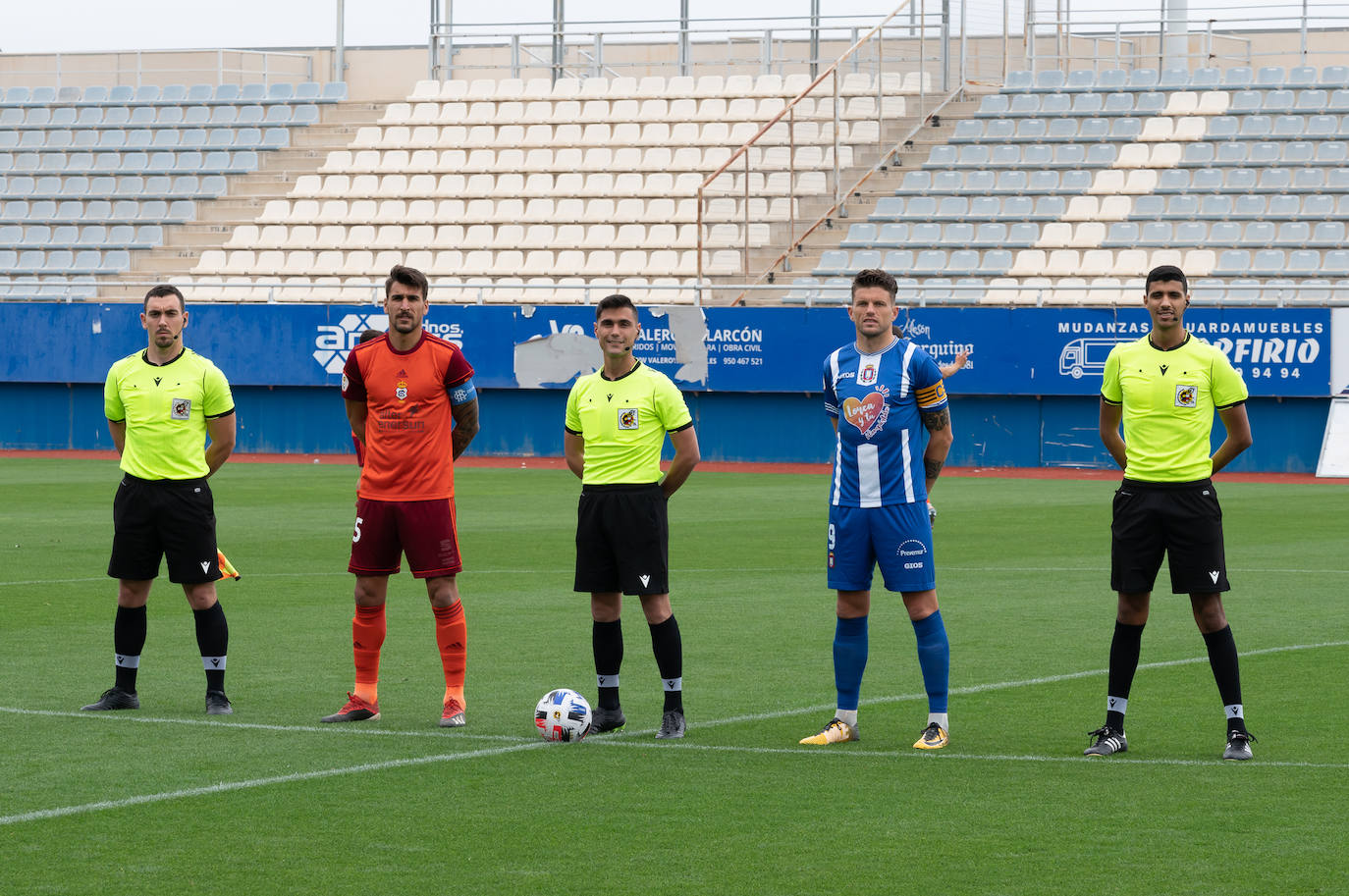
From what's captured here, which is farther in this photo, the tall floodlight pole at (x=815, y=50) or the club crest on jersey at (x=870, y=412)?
the tall floodlight pole at (x=815, y=50)

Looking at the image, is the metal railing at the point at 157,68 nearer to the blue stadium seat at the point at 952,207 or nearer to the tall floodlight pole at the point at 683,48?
the tall floodlight pole at the point at 683,48

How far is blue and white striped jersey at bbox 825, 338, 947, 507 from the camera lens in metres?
8.12

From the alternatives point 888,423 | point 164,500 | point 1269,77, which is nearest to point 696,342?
point 1269,77

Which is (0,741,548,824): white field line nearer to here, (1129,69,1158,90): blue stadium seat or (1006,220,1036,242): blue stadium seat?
(1006,220,1036,242): blue stadium seat

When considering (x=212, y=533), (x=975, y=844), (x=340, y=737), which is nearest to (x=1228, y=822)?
(x=975, y=844)

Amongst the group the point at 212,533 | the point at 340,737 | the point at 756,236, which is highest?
the point at 756,236

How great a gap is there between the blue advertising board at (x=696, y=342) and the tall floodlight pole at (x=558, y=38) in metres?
9.38

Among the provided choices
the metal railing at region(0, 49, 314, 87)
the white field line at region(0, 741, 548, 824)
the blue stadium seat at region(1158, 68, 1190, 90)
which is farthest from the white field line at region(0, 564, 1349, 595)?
the metal railing at region(0, 49, 314, 87)

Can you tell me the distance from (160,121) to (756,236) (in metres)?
13.6

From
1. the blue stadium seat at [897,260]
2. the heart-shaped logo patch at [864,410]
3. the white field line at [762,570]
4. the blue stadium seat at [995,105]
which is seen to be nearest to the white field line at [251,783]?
the heart-shaped logo patch at [864,410]

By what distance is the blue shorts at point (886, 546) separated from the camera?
26.6ft

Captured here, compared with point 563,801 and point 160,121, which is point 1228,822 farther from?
point 160,121

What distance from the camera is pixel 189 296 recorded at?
113ft

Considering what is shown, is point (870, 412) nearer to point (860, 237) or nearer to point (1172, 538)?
point (1172, 538)
